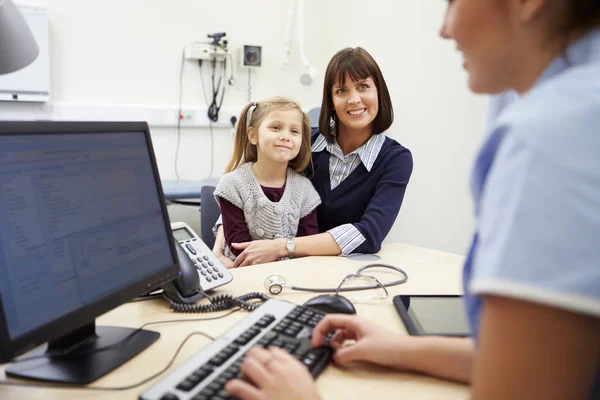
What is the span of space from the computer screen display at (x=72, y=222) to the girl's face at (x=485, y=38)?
597mm

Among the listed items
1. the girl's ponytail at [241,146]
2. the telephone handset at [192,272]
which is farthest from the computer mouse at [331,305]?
the girl's ponytail at [241,146]

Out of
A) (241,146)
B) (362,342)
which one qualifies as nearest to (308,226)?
(241,146)

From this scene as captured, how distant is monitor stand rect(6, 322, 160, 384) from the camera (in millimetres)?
754

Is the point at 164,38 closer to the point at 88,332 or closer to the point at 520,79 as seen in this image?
the point at 88,332

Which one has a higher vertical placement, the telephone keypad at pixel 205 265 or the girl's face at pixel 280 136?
the girl's face at pixel 280 136

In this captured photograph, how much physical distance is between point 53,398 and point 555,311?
670 mm

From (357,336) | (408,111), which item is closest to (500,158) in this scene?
(357,336)

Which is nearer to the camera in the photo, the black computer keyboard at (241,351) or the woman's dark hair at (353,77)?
the black computer keyboard at (241,351)

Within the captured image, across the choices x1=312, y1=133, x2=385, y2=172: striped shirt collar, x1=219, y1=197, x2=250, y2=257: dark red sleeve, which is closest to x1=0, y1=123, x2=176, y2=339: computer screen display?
x1=219, y1=197, x2=250, y2=257: dark red sleeve

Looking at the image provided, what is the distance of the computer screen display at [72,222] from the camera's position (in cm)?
→ 68

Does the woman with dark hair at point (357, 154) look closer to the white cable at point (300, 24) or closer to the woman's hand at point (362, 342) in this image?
the woman's hand at point (362, 342)

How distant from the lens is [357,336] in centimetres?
84

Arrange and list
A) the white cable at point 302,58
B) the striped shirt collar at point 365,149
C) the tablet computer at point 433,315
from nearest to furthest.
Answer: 1. the tablet computer at point 433,315
2. the striped shirt collar at point 365,149
3. the white cable at point 302,58

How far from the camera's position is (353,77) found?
180 centimetres
